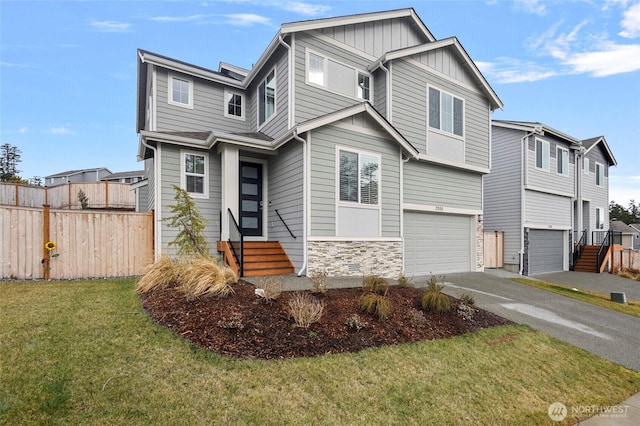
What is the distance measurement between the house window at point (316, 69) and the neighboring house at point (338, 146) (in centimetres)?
4

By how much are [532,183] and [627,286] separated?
20.9 ft

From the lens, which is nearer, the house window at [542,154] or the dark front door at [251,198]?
the dark front door at [251,198]

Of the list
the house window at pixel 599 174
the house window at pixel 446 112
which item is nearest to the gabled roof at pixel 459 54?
the house window at pixel 446 112

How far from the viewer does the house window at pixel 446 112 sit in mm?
12062

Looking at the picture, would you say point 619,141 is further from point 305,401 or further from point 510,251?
point 305,401

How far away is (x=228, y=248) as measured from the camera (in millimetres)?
9023

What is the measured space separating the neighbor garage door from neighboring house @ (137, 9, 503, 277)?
513cm

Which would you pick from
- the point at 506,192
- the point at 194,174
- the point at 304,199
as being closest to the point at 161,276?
the point at 304,199

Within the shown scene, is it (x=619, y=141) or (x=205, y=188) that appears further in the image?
(x=619, y=141)

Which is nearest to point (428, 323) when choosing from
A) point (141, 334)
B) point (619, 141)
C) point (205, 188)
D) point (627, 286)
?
point (141, 334)

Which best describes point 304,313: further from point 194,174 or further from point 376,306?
point 194,174

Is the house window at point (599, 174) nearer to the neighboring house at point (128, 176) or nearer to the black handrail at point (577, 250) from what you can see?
the black handrail at point (577, 250)

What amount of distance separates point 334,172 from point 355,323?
4.95m

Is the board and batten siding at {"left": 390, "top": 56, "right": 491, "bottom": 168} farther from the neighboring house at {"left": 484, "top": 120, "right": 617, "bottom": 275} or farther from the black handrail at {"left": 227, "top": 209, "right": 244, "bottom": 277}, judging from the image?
the black handrail at {"left": 227, "top": 209, "right": 244, "bottom": 277}
